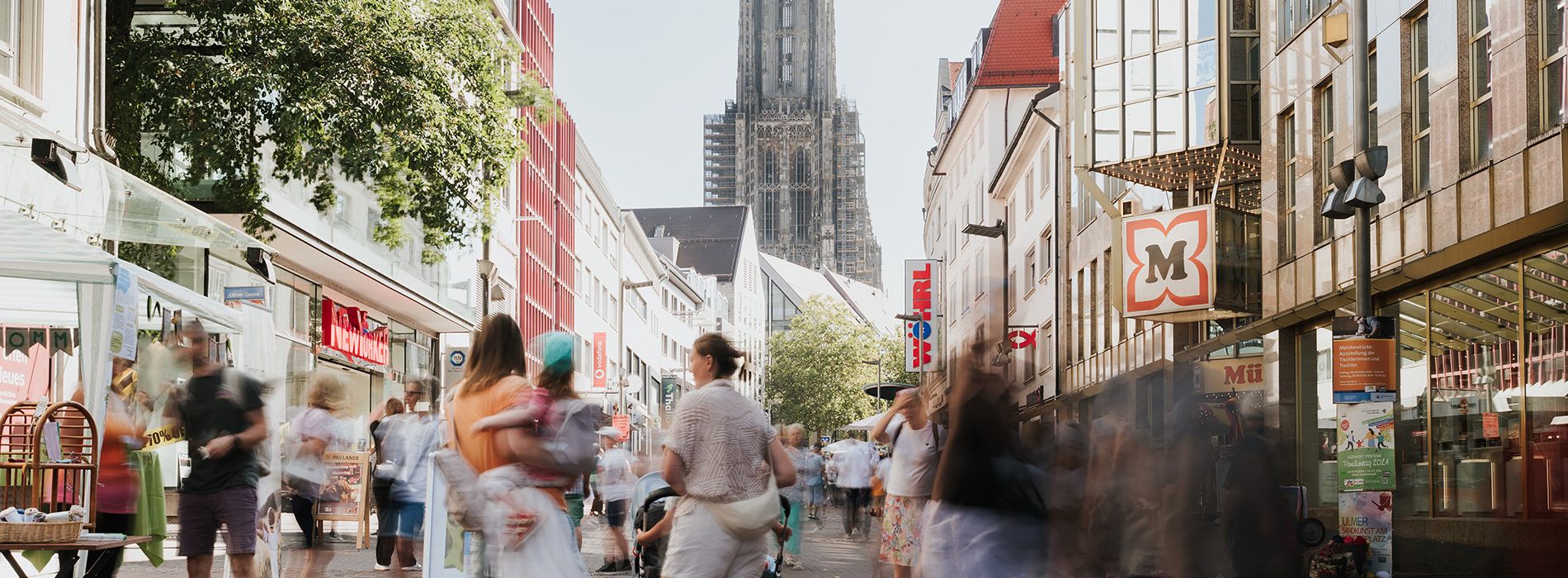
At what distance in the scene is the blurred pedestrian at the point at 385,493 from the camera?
12156 mm

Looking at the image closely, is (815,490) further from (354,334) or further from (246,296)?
(246,296)

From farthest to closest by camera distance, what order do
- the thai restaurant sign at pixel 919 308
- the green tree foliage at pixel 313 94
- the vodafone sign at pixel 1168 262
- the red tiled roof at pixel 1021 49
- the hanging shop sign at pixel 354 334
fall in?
1. the thai restaurant sign at pixel 919 308
2. the red tiled roof at pixel 1021 49
3. the hanging shop sign at pixel 354 334
4. the vodafone sign at pixel 1168 262
5. the green tree foliage at pixel 313 94

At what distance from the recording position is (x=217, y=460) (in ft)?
28.1

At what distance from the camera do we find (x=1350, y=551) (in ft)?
45.4

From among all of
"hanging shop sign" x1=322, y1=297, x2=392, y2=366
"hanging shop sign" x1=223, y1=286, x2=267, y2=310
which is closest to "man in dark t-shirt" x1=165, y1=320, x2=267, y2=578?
"hanging shop sign" x1=223, y1=286, x2=267, y2=310

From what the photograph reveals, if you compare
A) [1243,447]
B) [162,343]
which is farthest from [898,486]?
[162,343]

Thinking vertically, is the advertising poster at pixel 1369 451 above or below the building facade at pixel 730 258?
below

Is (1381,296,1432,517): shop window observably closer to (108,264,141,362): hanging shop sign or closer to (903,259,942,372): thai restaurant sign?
(108,264,141,362): hanging shop sign

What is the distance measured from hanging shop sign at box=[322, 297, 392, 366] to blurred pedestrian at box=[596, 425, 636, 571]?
12343 millimetres

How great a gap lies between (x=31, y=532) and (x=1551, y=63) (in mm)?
11434

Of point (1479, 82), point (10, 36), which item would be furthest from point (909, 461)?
point (10, 36)

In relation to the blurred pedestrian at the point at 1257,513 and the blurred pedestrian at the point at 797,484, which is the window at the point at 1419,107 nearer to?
the blurred pedestrian at the point at 797,484

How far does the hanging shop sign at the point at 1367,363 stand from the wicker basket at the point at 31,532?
10790 mm


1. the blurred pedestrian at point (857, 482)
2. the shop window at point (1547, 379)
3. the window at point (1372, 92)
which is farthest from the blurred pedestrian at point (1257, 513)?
the blurred pedestrian at point (857, 482)
